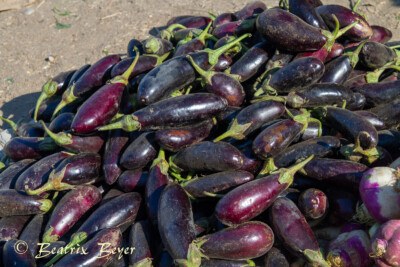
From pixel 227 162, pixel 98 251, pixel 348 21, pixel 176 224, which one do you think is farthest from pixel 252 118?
pixel 348 21

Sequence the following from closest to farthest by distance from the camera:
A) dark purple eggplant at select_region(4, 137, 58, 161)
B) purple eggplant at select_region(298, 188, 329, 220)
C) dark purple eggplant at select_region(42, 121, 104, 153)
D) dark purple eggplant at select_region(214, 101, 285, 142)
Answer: purple eggplant at select_region(298, 188, 329, 220)
dark purple eggplant at select_region(214, 101, 285, 142)
dark purple eggplant at select_region(42, 121, 104, 153)
dark purple eggplant at select_region(4, 137, 58, 161)

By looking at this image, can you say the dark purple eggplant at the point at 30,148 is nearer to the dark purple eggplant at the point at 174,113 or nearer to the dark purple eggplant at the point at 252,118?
the dark purple eggplant at the point at 174,113

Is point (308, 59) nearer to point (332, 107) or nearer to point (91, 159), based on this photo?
point (332, 107)

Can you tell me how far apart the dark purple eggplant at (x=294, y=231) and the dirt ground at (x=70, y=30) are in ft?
11.5

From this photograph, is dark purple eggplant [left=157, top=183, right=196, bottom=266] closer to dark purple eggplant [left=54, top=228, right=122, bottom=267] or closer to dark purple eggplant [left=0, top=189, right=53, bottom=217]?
dark purple eggplant [left=54, top=228, right=122, bottom=267]

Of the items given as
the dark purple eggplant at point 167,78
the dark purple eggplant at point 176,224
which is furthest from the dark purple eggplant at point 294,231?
the dark purple eggplant at point 167,78

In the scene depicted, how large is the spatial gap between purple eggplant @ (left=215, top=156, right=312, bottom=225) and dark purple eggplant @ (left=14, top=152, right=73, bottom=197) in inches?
49.7

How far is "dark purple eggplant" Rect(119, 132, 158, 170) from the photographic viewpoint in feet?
8.45

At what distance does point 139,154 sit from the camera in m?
2.57

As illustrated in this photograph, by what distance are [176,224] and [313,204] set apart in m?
0.79

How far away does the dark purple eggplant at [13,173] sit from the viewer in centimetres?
290

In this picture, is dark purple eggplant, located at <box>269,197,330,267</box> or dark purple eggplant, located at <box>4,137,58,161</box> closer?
dark purple eggplant, located at <box>269,197,330,267</box>

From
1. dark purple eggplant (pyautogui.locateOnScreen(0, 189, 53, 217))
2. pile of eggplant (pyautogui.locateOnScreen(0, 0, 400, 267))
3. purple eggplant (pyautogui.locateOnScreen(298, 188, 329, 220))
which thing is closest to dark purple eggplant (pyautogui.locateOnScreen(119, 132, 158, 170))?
pile of eggplant (pyautogui.locateOnScreen(0, 0, 400, 267))

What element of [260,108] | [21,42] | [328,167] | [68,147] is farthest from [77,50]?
[328,167]
